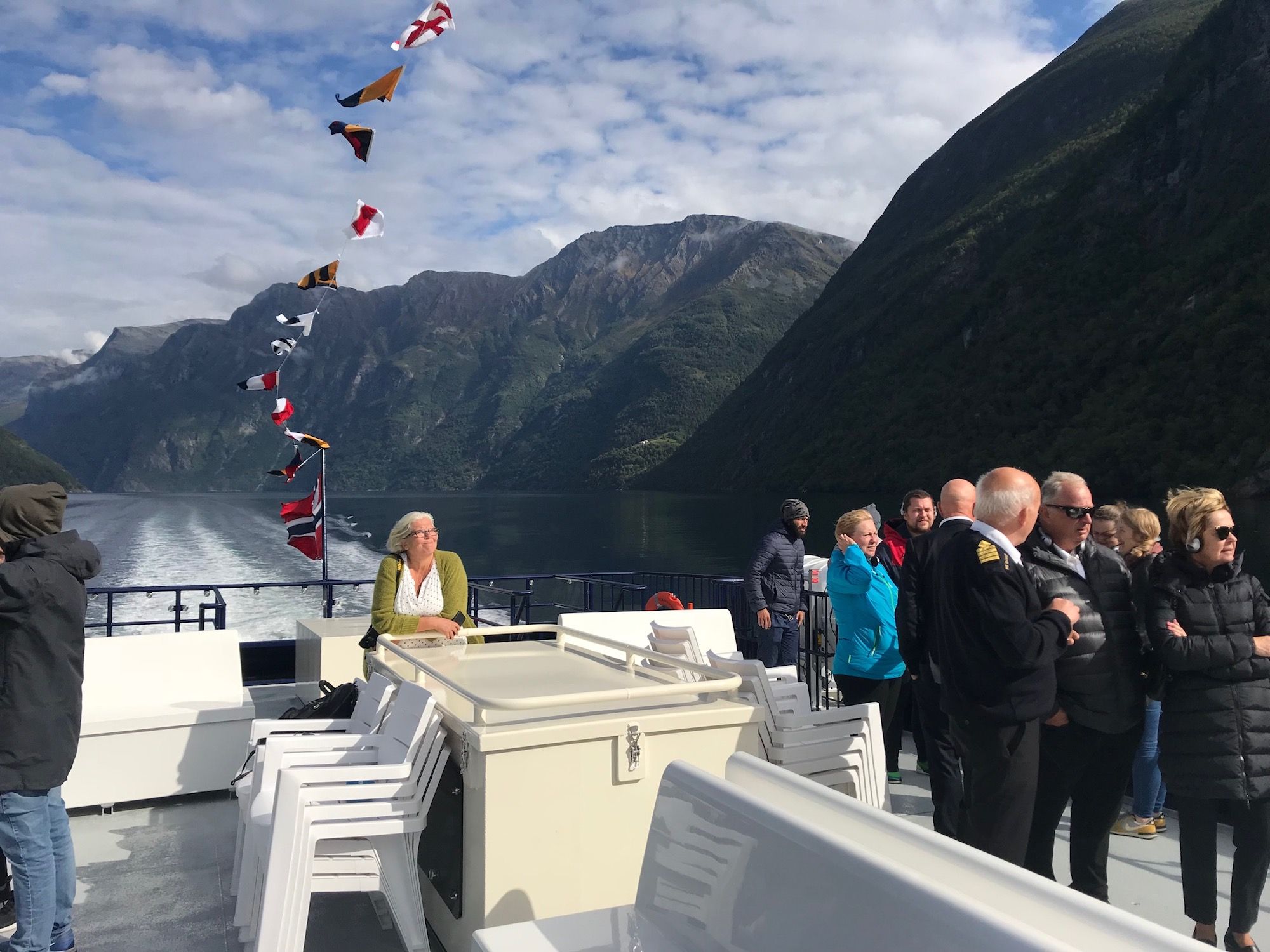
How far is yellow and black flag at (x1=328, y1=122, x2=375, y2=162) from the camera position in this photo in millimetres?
9281

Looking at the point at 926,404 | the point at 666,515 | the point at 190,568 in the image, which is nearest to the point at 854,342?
the point at 926,404

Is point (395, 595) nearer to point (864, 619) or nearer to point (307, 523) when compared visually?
point (864, 619)

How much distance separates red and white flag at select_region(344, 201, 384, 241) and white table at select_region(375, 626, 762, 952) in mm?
8669

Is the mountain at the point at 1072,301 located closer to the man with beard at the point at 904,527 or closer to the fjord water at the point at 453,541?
the fjord water at the point at 453,541

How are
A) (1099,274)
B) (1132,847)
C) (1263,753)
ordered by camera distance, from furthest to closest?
(1099,274) → (1132,847) → (1263,753)

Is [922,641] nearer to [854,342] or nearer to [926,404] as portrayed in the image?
[926,404]

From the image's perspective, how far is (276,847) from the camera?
242cm

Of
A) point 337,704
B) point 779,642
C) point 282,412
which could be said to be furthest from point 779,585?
point 282,412

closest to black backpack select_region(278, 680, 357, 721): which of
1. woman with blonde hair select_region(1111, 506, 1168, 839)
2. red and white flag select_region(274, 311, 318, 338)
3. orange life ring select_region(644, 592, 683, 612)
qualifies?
woman with blonde hair select_region(1111, 506, 1168, 839)

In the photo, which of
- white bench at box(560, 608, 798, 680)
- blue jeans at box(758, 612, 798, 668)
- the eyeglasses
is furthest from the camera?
blue jeans at box(758, 612, 798, 668)

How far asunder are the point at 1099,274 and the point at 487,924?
74.5 metres

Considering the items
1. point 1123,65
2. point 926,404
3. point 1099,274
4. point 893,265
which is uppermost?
point 1123,65

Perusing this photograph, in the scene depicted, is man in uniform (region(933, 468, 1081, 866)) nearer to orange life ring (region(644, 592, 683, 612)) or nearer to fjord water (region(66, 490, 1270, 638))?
orange life ring (region(644, 592, 683, 612))

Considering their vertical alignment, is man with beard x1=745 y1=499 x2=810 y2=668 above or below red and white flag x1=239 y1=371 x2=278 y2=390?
below
